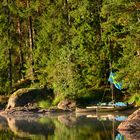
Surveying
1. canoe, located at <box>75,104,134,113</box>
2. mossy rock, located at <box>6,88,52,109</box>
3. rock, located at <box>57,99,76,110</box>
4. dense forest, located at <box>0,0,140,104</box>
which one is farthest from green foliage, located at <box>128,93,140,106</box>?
mossy rock, located at <box>6,88,52,109</box>

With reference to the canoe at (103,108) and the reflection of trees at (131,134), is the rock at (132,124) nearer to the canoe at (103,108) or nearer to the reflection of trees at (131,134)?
the reflection of trees at (131,134)

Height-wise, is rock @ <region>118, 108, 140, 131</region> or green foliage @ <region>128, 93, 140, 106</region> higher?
rock @ <region>118, 108, 140, 131</region>

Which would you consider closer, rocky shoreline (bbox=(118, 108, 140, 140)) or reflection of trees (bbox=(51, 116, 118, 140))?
reflection of trees (bbox=(51, 116, 118, 140))

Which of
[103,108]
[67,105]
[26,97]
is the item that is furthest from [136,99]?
[26,97]

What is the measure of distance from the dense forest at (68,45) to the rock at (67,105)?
697 millimetres

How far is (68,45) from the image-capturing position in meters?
54.3

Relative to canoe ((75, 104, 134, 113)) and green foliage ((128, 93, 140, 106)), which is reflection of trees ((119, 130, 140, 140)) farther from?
green foliage ((128, 93, 140, 106))

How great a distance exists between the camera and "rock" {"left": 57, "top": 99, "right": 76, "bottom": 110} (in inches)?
1935

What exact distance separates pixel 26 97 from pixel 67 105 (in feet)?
18.3

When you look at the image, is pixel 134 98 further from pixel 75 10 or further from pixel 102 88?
pixel 75 10

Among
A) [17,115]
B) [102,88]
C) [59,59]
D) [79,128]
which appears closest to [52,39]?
[59,59]

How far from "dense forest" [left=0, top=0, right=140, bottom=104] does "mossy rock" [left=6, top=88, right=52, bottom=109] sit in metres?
1.77

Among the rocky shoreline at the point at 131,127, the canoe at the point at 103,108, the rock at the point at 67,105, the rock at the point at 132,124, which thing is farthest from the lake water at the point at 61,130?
the rock at the point at 67,105

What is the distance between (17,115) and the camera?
47.3 m
